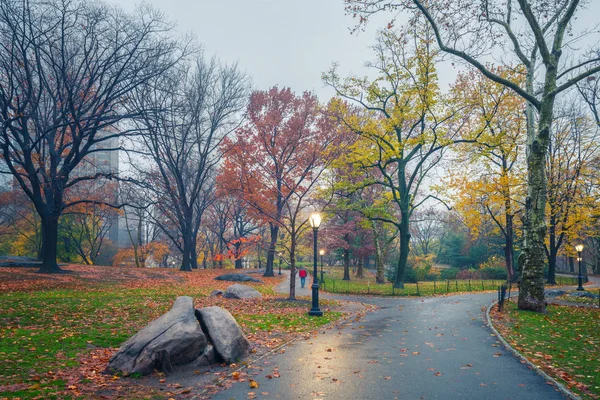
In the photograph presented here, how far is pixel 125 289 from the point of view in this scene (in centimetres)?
1869

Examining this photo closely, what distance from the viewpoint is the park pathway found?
5.80 meters

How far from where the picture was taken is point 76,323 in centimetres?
1009

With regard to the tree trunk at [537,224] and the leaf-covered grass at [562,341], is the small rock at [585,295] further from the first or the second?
the tree trunk at [537,224]

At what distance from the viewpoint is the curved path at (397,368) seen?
19.1ft

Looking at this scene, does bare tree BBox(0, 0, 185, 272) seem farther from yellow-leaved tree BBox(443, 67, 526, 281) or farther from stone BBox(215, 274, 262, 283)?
yellow-leaved tree BBox(443, 67, 526, 281)

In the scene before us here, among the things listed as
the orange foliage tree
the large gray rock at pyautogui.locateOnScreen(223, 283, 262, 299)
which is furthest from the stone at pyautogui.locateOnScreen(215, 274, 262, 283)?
the large gray rock at pyautogui.locateOnScreen(223, 283, 262, 299)

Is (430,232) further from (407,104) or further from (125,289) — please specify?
(125,289)

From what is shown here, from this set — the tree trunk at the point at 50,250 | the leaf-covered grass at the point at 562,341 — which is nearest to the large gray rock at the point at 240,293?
the leaf-covered grass at the point at 562,341

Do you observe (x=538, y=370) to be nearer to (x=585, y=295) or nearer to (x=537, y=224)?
(x=537, y=224)

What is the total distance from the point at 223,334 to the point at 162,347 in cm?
129

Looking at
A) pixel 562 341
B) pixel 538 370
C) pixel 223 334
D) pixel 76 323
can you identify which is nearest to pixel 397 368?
pixel 538 370

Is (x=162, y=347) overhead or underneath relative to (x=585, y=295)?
overhead

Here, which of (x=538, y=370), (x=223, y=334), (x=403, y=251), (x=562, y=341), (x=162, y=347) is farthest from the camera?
(x=403, y=251)

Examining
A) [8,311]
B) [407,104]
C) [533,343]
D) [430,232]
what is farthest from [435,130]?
[430,232]
